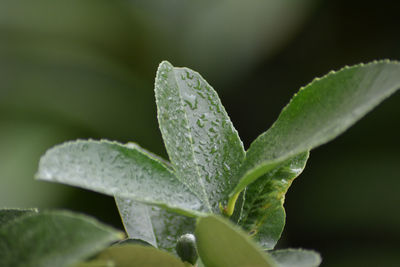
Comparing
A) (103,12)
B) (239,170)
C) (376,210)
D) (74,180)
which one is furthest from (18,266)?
(103,12)

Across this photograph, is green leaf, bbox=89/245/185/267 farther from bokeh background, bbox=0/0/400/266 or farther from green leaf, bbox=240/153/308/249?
bokeh background, bbox=0/0/400/266

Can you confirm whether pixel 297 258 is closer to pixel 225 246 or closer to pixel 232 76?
pixel 225 246

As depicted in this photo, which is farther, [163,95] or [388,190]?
[388,190]

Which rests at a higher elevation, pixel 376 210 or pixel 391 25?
pixel 391 25

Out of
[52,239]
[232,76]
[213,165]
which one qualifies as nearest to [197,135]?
[213,165]

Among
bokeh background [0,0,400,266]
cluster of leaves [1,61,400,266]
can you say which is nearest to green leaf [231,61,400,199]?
cluster of leaves [1,61,400,266]

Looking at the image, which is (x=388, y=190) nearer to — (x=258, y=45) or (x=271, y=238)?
(x=258, y=45)

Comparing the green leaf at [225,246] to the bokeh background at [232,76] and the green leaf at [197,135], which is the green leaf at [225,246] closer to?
the green leaf at [197,135]

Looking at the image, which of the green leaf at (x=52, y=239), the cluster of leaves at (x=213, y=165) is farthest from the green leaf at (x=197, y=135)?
the green leaf at (x=52, y=239)
